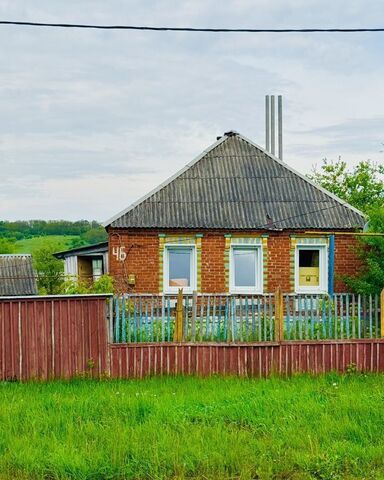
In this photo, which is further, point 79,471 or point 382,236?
point 382,236

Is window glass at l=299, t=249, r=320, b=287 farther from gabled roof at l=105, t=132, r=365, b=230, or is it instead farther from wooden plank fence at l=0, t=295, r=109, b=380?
wooden plank fence at l=0, t=295, r=109, b=380

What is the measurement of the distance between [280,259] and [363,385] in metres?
9.56

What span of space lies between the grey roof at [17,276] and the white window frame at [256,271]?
10.8 metres

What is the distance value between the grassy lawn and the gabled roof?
9.30 meters

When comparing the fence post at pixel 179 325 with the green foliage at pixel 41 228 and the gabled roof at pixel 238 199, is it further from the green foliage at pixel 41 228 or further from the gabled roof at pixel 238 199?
the green foliage at pixel 41 228

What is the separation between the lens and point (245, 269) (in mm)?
Result: 20188

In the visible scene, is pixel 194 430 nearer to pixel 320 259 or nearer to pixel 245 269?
pixel 245 269

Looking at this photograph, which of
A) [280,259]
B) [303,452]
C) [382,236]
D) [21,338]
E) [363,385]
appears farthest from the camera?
[280,259]

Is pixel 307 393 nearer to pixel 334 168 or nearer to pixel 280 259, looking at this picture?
pixel 280 259

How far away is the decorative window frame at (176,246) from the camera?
19.6 m

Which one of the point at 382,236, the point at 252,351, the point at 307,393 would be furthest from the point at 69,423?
the point at 382,236

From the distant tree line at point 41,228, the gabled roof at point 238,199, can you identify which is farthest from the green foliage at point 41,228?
the gabled roof at point 238,199

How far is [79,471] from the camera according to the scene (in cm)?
691

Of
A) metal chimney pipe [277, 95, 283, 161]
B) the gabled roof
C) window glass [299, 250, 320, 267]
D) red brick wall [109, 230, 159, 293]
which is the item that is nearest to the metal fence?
red brick wall [109, 230, 159, 293]
